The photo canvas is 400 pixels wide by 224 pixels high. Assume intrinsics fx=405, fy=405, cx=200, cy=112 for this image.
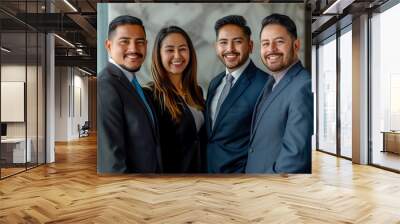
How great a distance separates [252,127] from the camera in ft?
21.3

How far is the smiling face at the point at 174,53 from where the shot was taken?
6547 mm

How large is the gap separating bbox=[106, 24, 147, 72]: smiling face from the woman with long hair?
0.23m

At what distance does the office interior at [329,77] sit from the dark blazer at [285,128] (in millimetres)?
506

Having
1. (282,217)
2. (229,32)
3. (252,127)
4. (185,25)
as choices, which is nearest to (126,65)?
(185,25)

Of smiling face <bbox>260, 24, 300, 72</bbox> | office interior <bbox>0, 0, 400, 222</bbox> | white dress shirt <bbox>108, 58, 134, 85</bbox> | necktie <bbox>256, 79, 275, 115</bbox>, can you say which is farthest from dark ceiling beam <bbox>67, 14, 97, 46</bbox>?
Result: necktie <bbox>256, 79, 275, 115</bbox>

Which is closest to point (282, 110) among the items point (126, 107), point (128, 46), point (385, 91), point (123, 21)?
point (126, 107)

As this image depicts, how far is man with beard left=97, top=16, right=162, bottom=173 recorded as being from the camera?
649 cm

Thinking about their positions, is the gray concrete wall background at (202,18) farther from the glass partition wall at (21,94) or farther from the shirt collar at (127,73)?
the glass partition wall at (21,94)

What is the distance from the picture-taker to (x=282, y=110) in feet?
21.1

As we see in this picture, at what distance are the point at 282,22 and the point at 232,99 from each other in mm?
1505

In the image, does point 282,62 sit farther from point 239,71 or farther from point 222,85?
point 222,85

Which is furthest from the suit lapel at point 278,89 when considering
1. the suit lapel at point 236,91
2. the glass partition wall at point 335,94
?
the glass partition wall at point 335,94

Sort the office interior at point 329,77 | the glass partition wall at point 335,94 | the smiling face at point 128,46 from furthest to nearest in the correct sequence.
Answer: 1. the glass partition wall at point 335,94
2. the office interior at point 329,77
3. the smiling face at point 128,46

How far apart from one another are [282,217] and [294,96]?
264 centimetres
